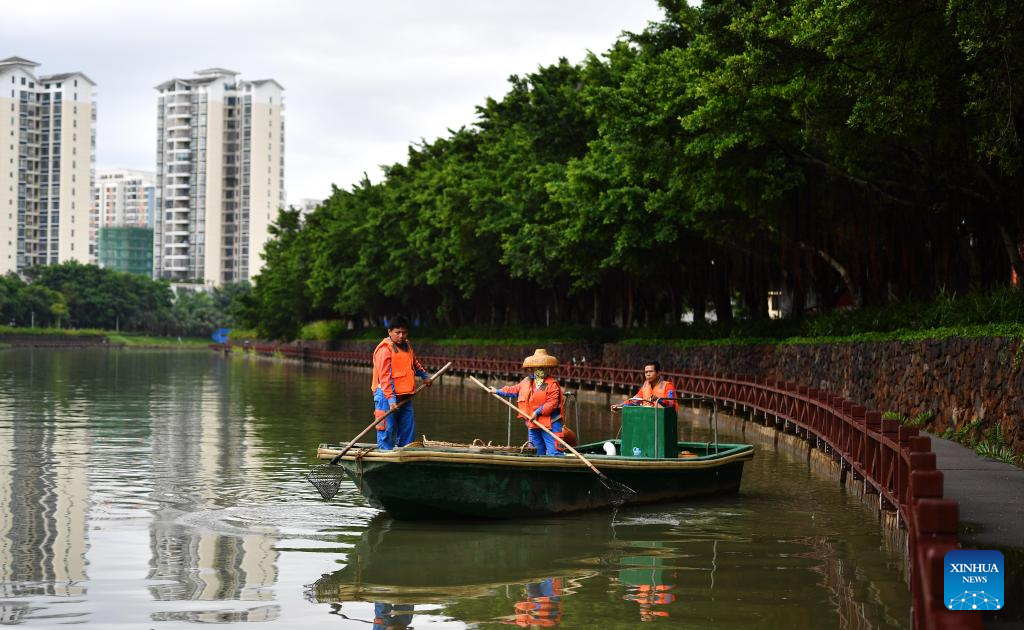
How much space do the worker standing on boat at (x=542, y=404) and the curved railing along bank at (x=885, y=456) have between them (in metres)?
4.09

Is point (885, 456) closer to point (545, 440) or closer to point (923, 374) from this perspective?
point (545, 440)

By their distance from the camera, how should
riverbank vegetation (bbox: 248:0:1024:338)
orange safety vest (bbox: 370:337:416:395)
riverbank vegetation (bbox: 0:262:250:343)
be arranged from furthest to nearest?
1. riverbank vegetation (bbox: 0:262:250:343)
2. riverbank vegetation (bbox: 248:0:1024:338)
3. orange safety vest (bbox: 370:337:416:395)

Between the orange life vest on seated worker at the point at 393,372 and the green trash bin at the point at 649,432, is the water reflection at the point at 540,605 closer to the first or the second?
the orange life vest on seated worker at the point at 393,372

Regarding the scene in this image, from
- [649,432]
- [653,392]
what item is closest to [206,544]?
[649,432]

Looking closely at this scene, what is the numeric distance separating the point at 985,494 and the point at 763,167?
62.0ft

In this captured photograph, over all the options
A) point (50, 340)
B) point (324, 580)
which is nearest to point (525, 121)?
Answer: point (324, 580)

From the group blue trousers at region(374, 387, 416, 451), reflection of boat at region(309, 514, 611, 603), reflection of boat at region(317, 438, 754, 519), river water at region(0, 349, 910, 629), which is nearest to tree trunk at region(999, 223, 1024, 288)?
river water at region(0, 349, 910, 629)

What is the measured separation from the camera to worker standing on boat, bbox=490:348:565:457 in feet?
57.8

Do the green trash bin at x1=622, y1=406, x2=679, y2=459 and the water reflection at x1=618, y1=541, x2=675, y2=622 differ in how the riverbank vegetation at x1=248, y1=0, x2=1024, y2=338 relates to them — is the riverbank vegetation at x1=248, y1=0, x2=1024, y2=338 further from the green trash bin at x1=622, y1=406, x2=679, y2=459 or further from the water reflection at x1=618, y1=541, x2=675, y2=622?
the water reflection at x1=618, y1=541, x2=675, y2=622

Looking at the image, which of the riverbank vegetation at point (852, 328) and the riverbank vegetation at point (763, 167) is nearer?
the riverbank vegetation at point (852, 328)

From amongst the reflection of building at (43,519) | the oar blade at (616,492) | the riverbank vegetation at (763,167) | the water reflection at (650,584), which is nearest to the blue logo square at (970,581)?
the water reflection at (650,584)

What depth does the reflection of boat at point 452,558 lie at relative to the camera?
41.3 feet

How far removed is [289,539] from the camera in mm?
15406

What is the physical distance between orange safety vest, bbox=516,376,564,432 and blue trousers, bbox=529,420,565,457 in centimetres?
10
